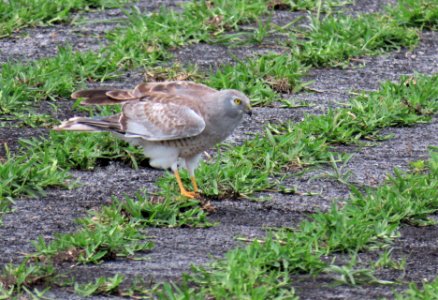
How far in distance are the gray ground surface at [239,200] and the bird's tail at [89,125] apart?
0.30 meters

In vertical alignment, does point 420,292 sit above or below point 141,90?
below

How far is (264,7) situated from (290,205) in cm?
309

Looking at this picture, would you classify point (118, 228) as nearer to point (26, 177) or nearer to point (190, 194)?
point (190, 194)

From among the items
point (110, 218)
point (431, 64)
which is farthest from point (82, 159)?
point (431, 64)

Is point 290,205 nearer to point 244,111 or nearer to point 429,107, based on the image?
point 244,111

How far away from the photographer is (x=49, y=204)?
22.4ft

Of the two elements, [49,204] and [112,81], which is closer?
[49,204]

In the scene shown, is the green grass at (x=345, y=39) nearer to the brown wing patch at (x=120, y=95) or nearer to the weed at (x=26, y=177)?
the brown wing patch at (x=120, y=95)

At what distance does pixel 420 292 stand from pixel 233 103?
1841 mm

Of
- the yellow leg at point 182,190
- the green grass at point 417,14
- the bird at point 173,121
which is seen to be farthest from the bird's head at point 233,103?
the green grass at point 417,14

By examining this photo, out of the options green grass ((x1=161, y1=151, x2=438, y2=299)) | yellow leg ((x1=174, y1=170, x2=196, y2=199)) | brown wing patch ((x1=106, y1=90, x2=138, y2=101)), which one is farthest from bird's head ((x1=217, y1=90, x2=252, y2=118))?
green grass ((x1=161, y1=151, x2=438, y2=299))

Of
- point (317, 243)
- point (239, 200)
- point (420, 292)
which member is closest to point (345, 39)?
point (239, 200)

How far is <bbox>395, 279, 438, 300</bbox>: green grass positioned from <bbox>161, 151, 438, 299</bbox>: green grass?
0.29 m

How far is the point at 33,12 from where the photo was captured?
948 cm
